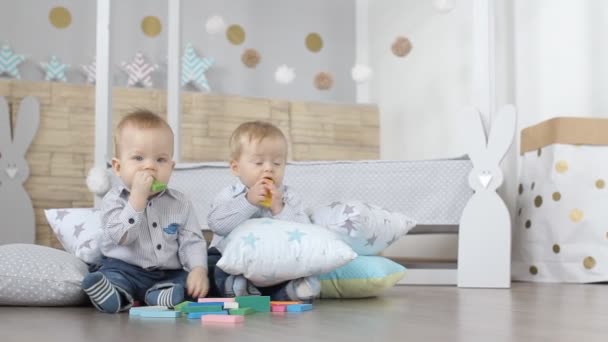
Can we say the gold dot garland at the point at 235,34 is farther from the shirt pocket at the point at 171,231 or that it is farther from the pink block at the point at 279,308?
the pink block at the point at 279,308

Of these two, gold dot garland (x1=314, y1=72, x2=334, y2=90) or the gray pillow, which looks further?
gold dot garland (x1=314, y1=72, x2=334, y2=90)

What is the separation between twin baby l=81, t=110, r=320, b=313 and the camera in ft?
4.47

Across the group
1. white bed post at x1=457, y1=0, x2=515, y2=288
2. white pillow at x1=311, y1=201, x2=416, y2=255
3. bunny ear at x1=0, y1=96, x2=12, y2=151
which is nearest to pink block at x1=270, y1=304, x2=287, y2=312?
white pillow at x1=311, y1=201, x2=416, y2=255

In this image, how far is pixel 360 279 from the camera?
5.35 ft

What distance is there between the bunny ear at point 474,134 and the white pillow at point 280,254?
32.5 inches

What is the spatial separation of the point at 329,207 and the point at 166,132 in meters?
0.46

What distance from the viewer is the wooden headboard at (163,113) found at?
2.89 m

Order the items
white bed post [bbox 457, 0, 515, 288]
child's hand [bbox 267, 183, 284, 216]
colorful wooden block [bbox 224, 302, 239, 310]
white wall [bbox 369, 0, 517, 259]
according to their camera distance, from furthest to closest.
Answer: white wall [bbox 369, 0, 517, 259] → white bed post [bbox 457, 0, 515, 288] → child's hand [bbox 267, 183, 284, 216] → colorful wooden block [bbox 224, 302, 239, 310]

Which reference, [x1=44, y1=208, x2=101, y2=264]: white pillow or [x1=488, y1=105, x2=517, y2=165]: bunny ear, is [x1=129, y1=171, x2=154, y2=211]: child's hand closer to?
[x1=44, y1=208, x2=101, y2=264]: white pillow

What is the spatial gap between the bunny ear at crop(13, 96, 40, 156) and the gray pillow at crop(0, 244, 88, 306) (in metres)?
1.53

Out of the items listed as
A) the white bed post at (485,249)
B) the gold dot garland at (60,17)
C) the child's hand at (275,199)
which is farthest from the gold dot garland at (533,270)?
the gold dot garland at (60,17)

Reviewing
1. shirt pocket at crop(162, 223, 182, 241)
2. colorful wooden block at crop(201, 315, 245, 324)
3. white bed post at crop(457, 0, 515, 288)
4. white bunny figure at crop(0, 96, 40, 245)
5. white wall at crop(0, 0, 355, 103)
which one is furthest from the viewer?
white wall at crop(0, 0, 355, 103)

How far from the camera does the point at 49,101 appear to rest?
2918 mm

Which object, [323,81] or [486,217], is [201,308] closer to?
[486,217]
